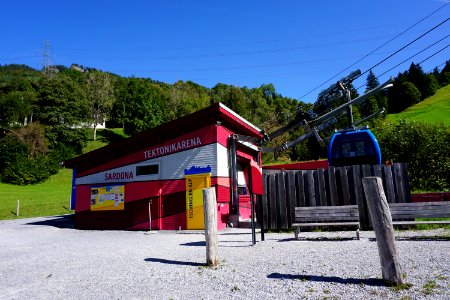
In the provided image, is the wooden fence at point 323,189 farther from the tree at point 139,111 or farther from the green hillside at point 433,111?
the tree at point 139,111

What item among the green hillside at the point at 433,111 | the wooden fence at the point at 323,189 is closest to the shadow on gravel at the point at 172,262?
the wooden fence at the point at 323,189

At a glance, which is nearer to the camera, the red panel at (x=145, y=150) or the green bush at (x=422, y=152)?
the red panel at (x=145, y=150)

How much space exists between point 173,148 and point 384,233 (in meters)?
11.1

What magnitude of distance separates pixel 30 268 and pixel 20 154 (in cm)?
4020

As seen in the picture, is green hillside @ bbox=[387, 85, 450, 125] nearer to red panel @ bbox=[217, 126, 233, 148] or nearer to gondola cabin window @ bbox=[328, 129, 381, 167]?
gondola cabin window @ bbox=[328, 129, 381, 167]

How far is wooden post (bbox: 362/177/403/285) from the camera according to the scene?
480cm

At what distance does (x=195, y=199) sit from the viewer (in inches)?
546

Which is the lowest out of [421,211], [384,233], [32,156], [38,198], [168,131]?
[384,233]

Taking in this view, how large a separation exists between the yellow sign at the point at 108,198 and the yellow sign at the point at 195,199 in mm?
4022

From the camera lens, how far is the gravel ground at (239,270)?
489cm

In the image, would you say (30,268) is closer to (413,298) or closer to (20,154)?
(413,298)

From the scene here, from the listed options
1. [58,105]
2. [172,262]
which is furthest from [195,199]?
[58,105]

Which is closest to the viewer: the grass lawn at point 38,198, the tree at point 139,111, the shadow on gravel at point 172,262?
the shadow on gravel at point 172,262

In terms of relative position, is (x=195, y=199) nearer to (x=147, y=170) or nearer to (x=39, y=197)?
(x=147, y=170)
